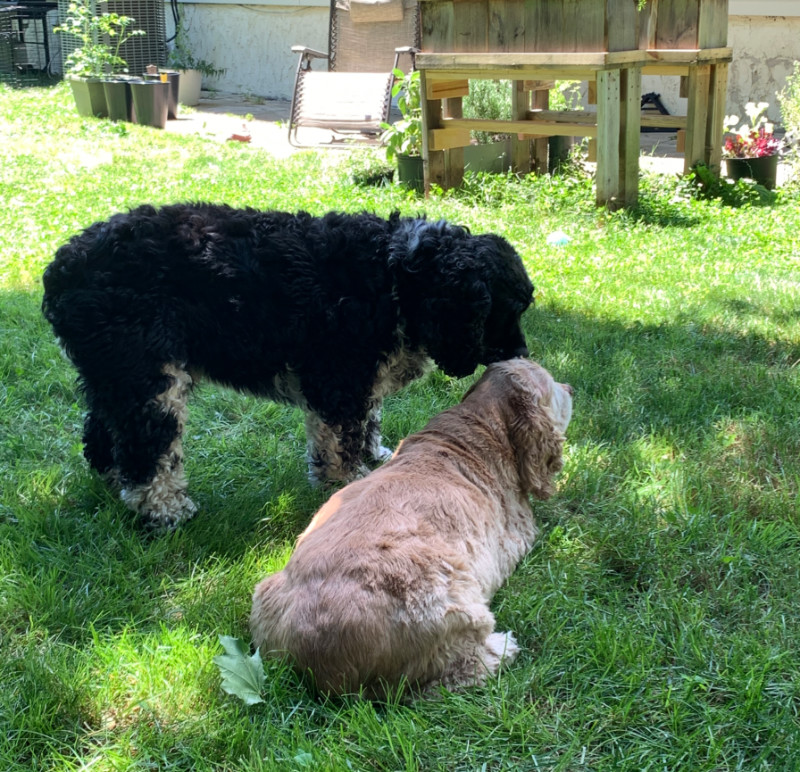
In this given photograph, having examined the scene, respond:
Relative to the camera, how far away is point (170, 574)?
127 inches

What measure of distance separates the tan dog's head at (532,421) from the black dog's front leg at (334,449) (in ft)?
2.00

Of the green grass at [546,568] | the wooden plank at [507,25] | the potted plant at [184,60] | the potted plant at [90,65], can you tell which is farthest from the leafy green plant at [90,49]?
the green grass at [546,568]

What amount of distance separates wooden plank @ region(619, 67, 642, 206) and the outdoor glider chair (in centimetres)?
389

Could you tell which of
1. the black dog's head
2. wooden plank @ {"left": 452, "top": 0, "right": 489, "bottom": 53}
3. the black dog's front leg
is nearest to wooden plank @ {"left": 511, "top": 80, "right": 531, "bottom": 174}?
wooden plank @ {"left": 452, "top": 0, "right": 489, "bottom": 53}

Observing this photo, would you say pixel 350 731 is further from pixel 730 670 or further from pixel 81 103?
pixel 81 103

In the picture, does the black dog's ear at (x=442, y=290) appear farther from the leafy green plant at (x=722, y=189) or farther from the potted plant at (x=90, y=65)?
the potted plant at (x=90, y=65)

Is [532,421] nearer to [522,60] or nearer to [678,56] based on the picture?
[522,60]

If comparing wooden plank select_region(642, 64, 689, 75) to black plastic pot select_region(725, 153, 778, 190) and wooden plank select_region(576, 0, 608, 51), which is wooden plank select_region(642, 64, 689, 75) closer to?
black plastic pot select_region(725, 153, 778, 190)

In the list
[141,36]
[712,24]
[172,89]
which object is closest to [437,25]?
[712,24]

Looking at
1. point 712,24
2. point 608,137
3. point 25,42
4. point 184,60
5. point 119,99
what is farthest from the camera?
point 25,42

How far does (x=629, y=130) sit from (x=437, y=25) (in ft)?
6.85

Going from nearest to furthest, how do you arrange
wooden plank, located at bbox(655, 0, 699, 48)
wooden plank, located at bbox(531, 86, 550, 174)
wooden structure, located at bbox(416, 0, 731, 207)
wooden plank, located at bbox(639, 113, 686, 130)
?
wooden structure, located at bbox(416, 0, 731, 207), wooden plank, located at bbox(655, 0, 699, 48), wooden plank, located at bbox(639, 113, 686, 130), wooden plank, located at bbox(531, 86, 550, 174)

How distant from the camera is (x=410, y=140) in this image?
9094mm

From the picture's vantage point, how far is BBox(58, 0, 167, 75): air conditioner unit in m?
15.8
